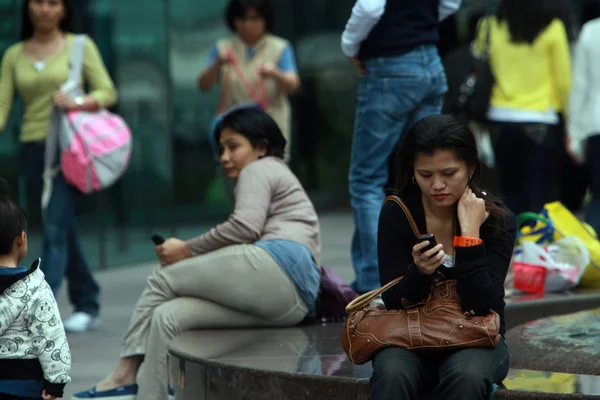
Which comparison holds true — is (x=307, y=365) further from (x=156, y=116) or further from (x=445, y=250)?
(x=156, y=116)

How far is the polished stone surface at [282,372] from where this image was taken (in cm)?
451

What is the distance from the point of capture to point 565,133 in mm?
9055

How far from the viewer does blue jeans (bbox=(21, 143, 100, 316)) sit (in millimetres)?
7848

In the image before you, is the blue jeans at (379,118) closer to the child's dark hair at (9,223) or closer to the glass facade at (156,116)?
the child's dark hair at (9,223)

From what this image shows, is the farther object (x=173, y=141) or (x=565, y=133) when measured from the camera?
(x=173, y=141)

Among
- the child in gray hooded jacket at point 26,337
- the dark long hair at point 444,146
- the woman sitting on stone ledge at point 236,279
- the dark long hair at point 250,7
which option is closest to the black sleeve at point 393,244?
the dark long hair at point 444,146

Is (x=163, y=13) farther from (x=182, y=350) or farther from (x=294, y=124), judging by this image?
(x=182, y=350)

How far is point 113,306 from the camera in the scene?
902cm

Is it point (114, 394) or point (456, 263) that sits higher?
point (456, 263)

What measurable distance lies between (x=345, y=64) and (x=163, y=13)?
3168mm

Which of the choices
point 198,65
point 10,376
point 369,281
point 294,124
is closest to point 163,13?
point 198,65

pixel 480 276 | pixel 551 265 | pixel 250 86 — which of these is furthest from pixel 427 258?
pixel 250 86

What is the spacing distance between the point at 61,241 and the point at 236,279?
241 centimetres

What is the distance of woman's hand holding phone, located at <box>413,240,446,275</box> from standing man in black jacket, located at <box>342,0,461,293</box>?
2.28 metres
